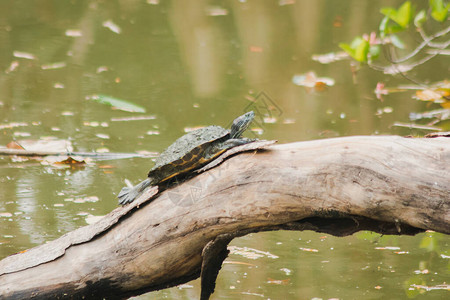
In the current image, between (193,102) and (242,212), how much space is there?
2.68 m

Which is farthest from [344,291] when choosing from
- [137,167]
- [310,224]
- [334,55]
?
[334,55]

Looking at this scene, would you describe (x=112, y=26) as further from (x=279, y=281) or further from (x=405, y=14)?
(x=279, y=281)

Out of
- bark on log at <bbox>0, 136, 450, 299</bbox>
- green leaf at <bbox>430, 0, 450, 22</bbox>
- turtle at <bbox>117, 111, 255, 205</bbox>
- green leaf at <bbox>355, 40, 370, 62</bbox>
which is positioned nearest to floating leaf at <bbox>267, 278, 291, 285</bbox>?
bark on log at <bbox>0, 136, 450, 299</bbox>

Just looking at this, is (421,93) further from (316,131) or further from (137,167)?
(137,167)

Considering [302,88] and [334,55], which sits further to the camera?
[334,55]

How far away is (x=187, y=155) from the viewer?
1950 mm

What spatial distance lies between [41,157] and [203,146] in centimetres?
185

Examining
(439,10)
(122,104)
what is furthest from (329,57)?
(439,10)

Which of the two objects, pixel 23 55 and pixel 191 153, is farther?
pixel 23 55

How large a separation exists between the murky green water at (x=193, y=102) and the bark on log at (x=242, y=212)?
1.03 feet

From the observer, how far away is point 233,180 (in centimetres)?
185

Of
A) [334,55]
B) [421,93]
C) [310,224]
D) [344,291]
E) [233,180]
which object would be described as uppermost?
[334,55]

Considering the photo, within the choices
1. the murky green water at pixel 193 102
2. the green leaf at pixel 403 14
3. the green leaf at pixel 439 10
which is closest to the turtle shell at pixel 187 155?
the murky green water at pixel 193 102

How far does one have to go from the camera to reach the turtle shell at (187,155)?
1949mm
